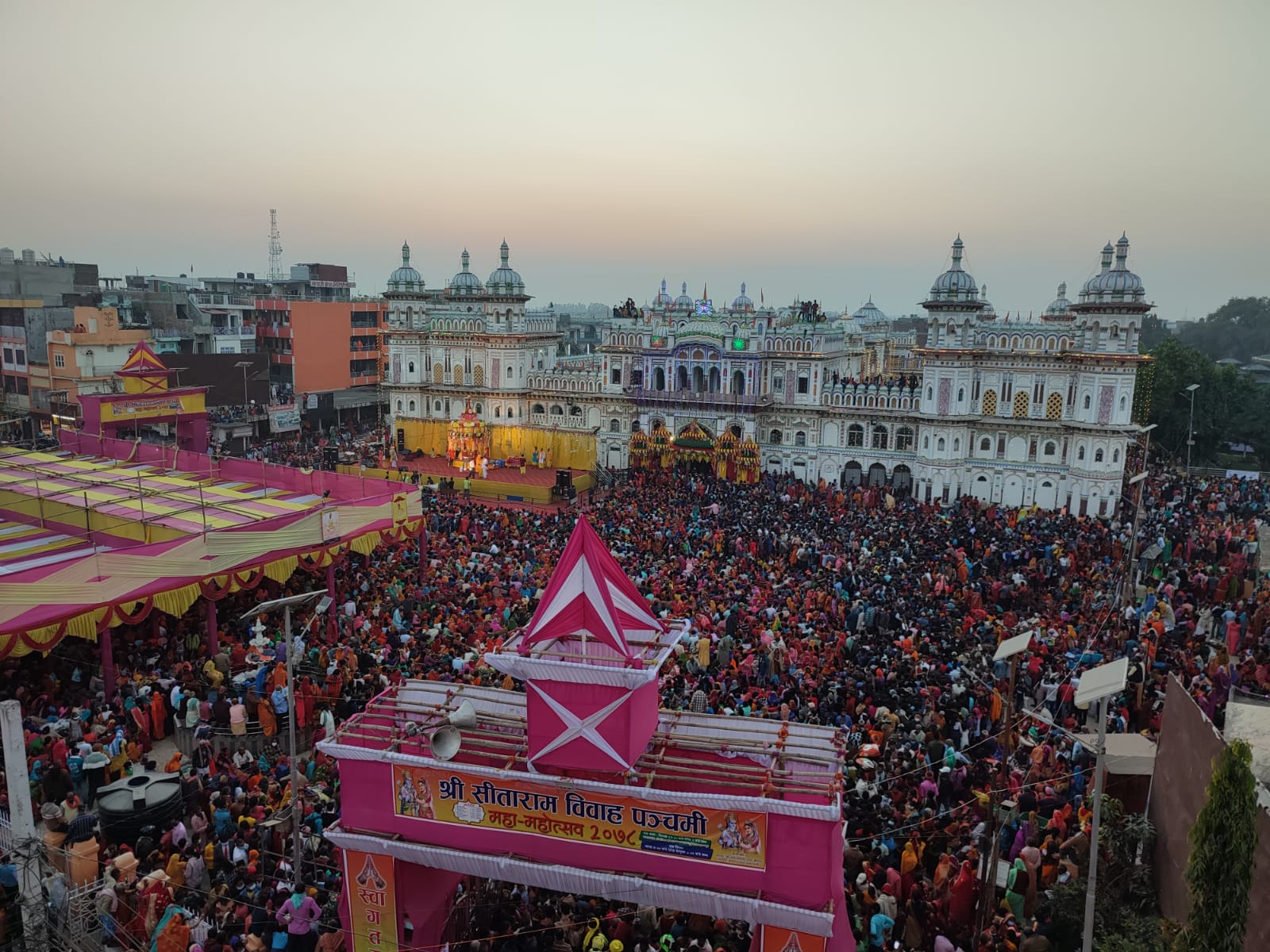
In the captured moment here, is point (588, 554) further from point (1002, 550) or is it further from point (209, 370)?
point (209, 370)

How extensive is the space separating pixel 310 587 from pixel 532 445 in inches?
899

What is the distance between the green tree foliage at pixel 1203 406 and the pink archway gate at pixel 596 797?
138ft

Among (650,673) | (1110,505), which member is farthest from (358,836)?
(1110,505)

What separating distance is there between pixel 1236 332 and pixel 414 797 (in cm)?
10008

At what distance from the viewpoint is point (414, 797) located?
27.8 ft

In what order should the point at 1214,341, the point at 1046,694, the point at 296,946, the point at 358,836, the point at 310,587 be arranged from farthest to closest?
the point at 1214,341
the point at 310,587
the point at 1046,694
the point at 296,946
the point at 358,836

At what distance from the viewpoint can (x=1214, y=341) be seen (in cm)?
8556

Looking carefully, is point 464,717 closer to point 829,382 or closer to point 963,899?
point 963,899

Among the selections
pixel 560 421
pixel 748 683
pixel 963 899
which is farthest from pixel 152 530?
pixel 560 421

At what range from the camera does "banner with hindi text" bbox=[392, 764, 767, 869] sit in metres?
7.68

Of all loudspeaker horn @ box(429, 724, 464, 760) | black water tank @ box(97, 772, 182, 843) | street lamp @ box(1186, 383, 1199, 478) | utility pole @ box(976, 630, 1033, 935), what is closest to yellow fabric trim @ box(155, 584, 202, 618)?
black water tank @ box(97, 772, 182, 843)

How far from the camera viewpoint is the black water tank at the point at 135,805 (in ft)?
35.8

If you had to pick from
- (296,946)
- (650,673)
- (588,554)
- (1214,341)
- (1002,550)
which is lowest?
(296,946)

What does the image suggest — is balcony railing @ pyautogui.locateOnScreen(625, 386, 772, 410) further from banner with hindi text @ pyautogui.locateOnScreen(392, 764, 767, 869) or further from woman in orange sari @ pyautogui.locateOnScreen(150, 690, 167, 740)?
banner with hindi text @ pyautogui.locateOnScreen(392, 764, 767, 869)
